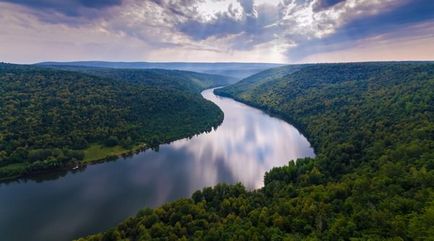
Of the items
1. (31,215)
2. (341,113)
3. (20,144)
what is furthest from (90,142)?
(341,113)

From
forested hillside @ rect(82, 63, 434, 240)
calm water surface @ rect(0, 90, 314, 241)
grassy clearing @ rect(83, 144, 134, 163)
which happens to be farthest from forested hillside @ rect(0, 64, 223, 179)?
forested hillside @ rect(82, 63, 434, 240)

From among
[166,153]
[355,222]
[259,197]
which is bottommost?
[166,153]

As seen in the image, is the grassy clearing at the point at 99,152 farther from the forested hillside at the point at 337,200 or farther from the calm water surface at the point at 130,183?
the forested hillside at the point at 337,200

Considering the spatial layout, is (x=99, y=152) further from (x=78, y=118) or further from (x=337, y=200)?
(x=337, y=200)

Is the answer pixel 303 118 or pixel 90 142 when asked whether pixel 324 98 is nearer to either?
pixel 303 118

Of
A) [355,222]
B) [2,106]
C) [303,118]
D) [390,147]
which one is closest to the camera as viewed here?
[355,222]

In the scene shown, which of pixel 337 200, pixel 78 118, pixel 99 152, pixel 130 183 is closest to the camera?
pixel 337 200

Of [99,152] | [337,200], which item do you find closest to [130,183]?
[99,152]
